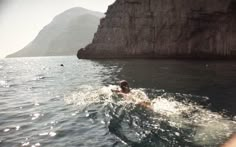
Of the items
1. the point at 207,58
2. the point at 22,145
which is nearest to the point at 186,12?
the point at 207,58

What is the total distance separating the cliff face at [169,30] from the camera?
78.6 metres

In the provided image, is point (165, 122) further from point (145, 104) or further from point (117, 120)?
point (145, 104)

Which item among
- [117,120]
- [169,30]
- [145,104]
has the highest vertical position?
[169,30]

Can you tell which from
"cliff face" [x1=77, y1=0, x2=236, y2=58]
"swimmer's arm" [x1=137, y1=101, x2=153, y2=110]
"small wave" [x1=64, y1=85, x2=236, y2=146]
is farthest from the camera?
"cliff face" [x1=77, y1=0, x2=236, y2=58]

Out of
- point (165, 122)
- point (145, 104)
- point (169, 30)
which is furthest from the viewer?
point (169, 30)

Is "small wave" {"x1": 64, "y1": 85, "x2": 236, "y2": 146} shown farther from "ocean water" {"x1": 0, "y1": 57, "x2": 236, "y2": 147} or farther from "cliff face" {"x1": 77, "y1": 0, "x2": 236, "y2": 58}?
"cliff face" {"x1": 77, "y1": 0, "x2": 236, "y2": 58}

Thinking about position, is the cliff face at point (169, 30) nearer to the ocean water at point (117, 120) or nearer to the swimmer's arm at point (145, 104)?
the ocean water at point (117, 120)

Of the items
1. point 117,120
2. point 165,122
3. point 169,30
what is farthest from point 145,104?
point 169,30

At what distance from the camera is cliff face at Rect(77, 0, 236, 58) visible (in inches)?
3095

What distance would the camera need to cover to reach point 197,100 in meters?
23.1

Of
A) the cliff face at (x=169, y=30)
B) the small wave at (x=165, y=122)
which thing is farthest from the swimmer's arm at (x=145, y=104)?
the cliff face at (x=169, y=30)

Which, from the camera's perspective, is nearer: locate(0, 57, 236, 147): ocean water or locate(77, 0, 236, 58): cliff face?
locate(0, 57, 236, 147): ocean water

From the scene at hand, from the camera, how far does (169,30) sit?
87.5 meters

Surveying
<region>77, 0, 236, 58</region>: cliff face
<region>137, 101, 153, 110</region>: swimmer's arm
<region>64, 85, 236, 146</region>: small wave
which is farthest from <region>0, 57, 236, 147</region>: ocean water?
<region>77, 0, 236, 58</region>: cliff face
